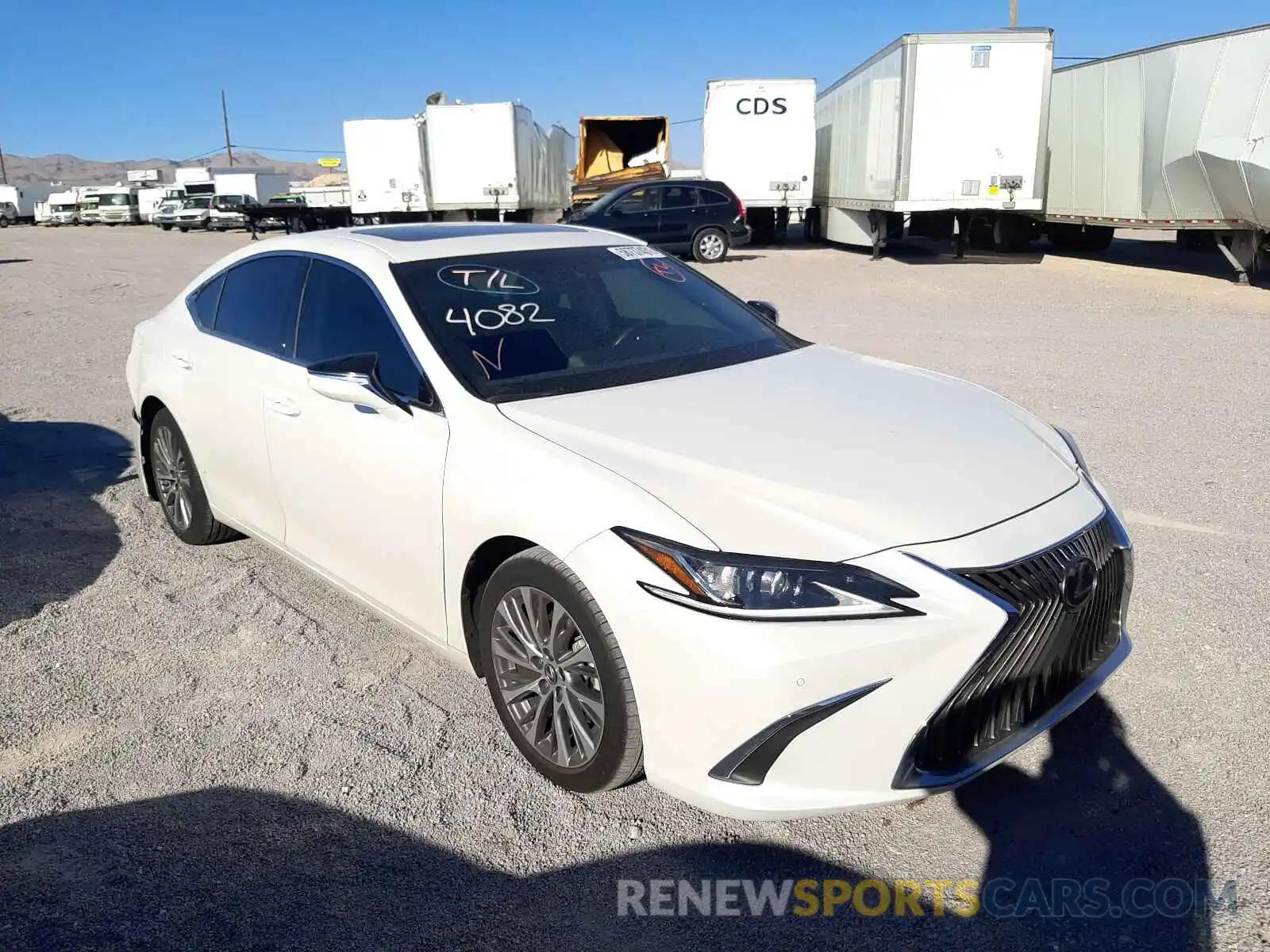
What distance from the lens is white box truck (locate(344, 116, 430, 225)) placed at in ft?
86.4

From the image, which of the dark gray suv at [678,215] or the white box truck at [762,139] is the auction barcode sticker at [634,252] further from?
the white box truck at [762,139]

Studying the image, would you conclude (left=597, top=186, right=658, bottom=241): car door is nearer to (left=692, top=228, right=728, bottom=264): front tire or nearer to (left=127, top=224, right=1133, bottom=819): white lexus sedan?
(left=692, top=228, right=728, bottom=264): front tire

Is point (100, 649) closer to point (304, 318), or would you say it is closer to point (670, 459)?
point (304, 318)

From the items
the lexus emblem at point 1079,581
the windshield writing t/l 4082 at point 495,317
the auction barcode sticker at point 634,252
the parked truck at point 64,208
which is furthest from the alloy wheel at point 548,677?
the parked truck at point 64,208

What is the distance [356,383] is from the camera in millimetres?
3311

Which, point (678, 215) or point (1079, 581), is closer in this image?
point (1079, 581)

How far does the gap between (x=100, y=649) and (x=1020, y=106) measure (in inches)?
684

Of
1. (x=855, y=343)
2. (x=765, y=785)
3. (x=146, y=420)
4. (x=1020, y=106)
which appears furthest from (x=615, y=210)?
(x=765, y=785)

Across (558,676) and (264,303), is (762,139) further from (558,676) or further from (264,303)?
(558,676)

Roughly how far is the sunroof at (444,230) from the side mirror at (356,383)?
33.7 inches

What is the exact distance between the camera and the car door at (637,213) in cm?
1978

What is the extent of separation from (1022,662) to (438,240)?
8.87 ft

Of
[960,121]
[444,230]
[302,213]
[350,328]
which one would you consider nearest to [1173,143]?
[960,121]

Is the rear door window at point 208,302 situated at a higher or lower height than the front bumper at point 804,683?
higher
